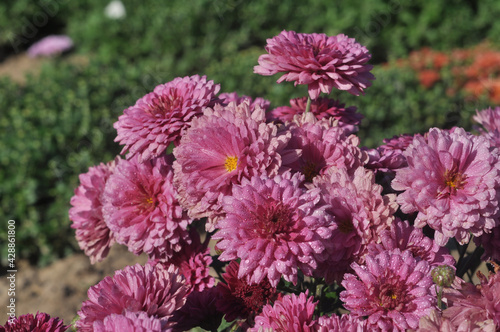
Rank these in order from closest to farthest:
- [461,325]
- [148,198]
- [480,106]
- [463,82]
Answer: [461,325] < [148,198] < [480,106] < [463,82]

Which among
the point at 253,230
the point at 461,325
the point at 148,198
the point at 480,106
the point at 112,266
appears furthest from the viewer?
the point at 480,106

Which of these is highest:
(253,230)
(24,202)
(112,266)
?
(253,230)

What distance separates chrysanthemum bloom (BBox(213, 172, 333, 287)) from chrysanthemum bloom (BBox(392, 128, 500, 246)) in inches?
6.7

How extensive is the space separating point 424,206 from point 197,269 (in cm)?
51

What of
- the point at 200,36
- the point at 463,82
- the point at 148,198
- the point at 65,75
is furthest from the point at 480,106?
the point at 148,198

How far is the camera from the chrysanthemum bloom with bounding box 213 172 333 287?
92cm

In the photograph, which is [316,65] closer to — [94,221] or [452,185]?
[452,185]

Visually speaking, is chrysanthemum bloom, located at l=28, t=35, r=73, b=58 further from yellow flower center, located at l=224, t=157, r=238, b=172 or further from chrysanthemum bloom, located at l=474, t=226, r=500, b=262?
chrysanthemum bloom, located at l=474, t=226, r=500, b=262

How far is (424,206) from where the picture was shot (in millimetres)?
954

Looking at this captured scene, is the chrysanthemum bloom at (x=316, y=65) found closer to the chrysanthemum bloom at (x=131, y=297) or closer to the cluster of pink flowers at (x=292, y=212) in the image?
the cluster of pink flowers at (x=292, y=212)

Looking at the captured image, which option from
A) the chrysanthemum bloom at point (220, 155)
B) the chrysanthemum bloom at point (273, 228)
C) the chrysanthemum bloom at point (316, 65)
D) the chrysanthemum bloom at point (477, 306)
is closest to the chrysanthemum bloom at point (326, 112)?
the chrysanthemum bloom at point (316, 65)

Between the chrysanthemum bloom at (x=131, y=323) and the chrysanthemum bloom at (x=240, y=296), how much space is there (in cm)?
32

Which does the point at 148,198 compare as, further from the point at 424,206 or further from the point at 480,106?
the point at 480,106

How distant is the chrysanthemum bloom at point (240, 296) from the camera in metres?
1.11
